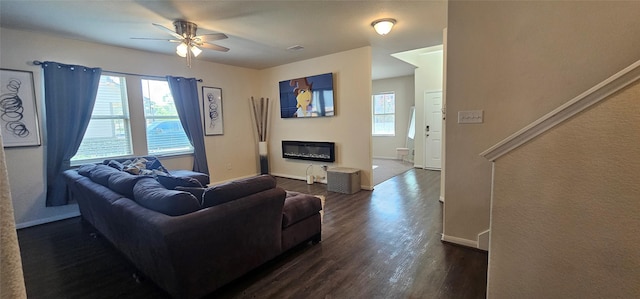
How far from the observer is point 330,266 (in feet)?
8.02

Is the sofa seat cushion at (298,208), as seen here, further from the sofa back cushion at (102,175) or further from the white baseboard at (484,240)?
the sofa back cushion at (102,175)

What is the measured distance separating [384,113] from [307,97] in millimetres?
3948

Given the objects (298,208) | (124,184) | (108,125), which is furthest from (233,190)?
(108,125)

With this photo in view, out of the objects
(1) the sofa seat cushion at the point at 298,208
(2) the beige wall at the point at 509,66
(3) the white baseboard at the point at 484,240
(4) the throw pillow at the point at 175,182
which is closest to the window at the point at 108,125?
(4) the throw pillow at the point at 175,182

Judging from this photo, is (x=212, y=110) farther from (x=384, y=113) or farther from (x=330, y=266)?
(x=384, y=113)

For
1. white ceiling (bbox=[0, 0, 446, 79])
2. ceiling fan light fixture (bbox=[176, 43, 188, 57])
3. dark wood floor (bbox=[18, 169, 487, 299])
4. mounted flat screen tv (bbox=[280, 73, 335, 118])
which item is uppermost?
white ceiling (bbox=[0, 0, 446, 79])

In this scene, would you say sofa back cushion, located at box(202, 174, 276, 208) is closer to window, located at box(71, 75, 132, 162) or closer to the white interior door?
window, located at box(71, 75, 132, 162)

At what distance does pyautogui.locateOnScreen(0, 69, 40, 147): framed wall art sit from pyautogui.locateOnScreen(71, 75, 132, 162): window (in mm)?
544

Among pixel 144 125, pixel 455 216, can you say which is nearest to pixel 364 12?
pixel 455 216

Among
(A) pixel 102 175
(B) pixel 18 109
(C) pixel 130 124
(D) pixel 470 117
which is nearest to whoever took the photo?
(D) pixel 470 117

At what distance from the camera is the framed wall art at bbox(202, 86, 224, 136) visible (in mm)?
5414

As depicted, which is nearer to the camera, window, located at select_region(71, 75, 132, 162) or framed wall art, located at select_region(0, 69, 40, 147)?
framed wall art, located at select_region(0, 69, 40, 147)

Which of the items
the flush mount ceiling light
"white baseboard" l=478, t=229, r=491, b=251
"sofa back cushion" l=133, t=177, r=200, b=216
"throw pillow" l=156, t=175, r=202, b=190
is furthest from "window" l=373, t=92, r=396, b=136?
"sofa back cushion" l=133, t=177, r=200, b=216

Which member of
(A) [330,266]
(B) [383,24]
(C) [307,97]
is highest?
(B) [383,24]
